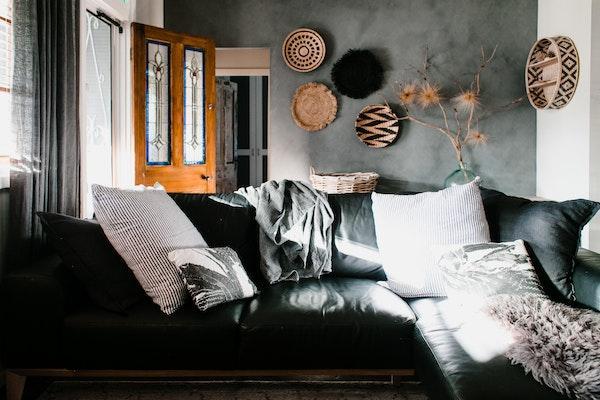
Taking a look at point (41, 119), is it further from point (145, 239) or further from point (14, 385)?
point (14, 385)

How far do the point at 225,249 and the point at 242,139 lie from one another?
620 cm

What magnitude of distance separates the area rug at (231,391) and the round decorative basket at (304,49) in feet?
10.5

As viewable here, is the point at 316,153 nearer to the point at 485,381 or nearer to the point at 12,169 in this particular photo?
the point at 12,169

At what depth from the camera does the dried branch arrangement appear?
4.86m

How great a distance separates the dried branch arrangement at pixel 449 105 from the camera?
486cm

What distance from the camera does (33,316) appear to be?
2.01m

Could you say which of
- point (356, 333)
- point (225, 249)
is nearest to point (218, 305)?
point (225, 249)

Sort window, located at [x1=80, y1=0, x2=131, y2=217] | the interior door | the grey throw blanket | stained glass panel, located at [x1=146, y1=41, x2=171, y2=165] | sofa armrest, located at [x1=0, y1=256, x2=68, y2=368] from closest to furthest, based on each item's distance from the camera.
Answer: sofa armrest, located at [x1=0, y1=256, x2=68, y2=368] < the grey throw blanket < window, located at [x1=80, y1=0, x2=131, y2=217] < the interior door < stained glass panel, located at [x1=146, y1=41, x2=171, y2=165]

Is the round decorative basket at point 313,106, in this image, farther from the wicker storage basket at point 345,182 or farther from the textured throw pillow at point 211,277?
the textured throw pillow at point 211,277

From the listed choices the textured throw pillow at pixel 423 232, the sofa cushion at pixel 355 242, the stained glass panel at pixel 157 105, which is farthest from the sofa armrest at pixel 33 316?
the stained glass panel at pixel 157 105

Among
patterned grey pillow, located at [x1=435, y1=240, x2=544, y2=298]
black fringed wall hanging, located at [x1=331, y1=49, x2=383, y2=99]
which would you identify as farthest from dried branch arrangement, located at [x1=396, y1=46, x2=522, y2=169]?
patterned grey pillow, located at [x1=435, y1=240, x2=544, y2=298]

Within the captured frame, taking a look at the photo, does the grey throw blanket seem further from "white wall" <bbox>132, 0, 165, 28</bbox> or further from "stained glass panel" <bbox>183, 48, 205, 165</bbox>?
"white wall" <bbox>132, 0, 165, 28</bbox>

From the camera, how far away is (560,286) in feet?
7.15

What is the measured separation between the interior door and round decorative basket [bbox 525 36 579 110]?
2.66m
